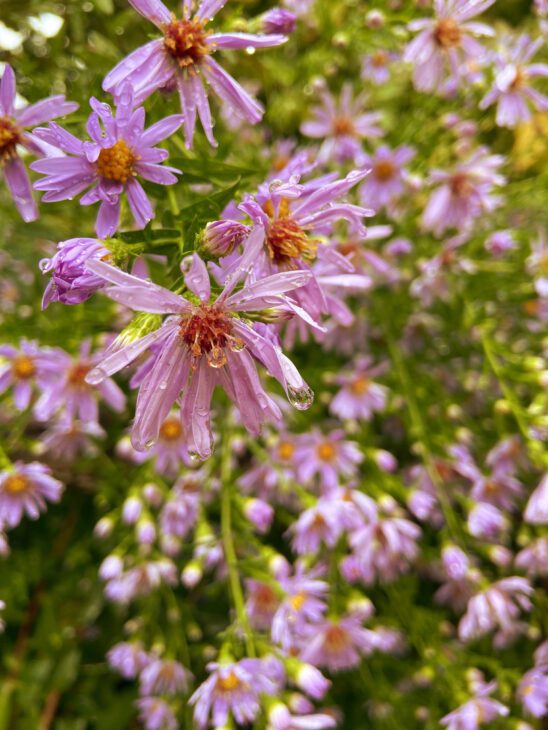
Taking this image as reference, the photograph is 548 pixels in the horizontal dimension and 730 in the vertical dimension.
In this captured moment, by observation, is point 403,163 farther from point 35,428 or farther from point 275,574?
point 35,428

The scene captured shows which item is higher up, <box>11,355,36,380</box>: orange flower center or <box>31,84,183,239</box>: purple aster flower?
<box>31,84,183,239</box>: purple aster flower

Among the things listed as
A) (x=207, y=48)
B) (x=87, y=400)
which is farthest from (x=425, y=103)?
(x=87, y=400)

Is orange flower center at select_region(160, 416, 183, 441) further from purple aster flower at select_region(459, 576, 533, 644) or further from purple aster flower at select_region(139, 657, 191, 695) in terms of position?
purple aster flower at select_region(459, 576, 533, 644)

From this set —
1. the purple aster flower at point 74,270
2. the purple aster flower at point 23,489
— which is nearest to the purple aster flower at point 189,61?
the purple aster flower at point 74,270

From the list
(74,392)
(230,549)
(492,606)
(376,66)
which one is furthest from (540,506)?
(376,66)

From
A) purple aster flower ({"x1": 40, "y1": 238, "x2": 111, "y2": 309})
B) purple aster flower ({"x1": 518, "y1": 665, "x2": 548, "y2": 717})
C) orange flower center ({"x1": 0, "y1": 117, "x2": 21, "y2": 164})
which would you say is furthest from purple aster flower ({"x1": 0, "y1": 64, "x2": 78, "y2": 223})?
purple aster flower ({"x1": 518, "y1": 665, "x2": 548, "y2": 717})

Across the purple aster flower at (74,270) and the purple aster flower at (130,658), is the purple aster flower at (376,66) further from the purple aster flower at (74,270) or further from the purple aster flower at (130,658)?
the purple aster flower at (130,658)
